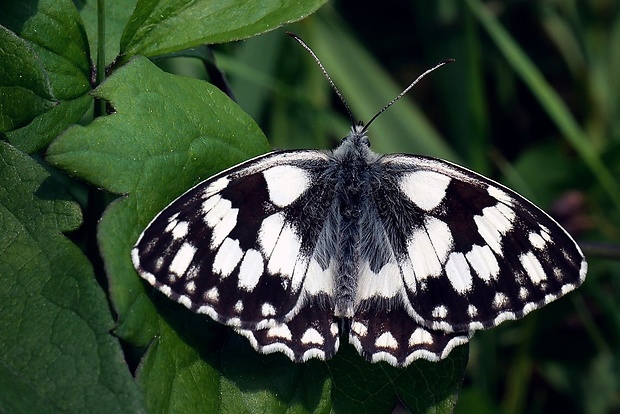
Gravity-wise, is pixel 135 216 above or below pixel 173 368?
above

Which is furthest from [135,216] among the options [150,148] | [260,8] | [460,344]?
[460,344]

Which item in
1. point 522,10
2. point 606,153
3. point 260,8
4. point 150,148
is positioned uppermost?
point 522,10

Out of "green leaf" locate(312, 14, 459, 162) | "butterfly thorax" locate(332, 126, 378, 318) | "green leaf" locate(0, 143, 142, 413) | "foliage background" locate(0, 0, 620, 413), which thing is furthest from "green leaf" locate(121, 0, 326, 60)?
"green leaf" locate(312, 14, 459, 162)

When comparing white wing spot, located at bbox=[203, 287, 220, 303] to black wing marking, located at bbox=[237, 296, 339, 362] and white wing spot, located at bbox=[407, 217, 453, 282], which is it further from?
white wing spot, located at bbox=[407, 217, 453, 282]

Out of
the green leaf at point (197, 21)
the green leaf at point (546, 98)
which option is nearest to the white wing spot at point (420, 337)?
the green leaf at point (197, 21)

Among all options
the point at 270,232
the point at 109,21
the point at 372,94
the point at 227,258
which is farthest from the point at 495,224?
the point at 372,94

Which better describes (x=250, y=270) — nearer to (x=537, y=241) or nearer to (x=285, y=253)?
(x=285, y=253)

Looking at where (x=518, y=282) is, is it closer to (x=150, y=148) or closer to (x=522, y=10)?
(x=150, y=148)
